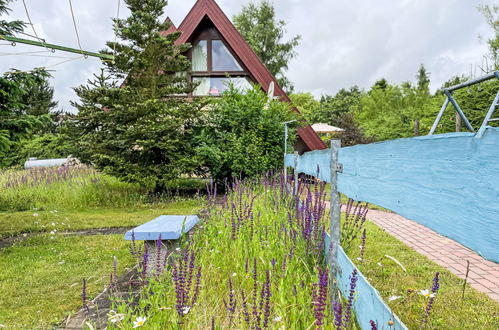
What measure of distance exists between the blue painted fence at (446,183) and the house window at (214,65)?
10.1 meters

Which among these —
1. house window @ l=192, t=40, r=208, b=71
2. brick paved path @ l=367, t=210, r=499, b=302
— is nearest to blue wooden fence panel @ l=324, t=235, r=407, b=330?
brick paved path @ l=367, t=210, r=499, b=302

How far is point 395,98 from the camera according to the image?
87.0 ft

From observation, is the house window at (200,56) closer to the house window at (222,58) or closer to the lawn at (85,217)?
the house window at (222,58)

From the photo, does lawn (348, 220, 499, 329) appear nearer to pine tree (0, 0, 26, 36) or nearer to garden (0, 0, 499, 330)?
garden (0, 0, 499, 330)

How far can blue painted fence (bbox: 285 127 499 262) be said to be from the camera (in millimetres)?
850

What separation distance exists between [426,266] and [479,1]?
19589 mm

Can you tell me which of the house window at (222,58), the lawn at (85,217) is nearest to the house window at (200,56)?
the house window at (222,58)

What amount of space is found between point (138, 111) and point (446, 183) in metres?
7.32

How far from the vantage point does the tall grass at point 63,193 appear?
7.79 m

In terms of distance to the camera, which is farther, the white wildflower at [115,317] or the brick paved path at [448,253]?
the brick paved path at [448,253]

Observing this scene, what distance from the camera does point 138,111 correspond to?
755 centimetres

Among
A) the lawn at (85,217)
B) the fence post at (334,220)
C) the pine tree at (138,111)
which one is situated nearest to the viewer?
the fence post at (334,220)

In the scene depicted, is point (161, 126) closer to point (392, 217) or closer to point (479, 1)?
point (392, 217)

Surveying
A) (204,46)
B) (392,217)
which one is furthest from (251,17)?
(392,217)
